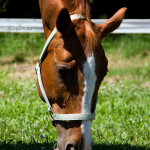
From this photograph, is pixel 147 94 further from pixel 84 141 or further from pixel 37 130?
pixel 84 141

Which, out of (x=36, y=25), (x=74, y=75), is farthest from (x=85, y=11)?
(x=36, y=25)

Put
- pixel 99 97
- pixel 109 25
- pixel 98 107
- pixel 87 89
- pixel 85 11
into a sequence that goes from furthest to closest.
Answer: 1. pixel 99 97
2. pixel 98 107
3. pixel 109 25
4. pixel 85 11
5. pixel 87 89

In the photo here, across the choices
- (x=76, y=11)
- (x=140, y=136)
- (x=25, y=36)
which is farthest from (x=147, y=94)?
(x=25, y=36)

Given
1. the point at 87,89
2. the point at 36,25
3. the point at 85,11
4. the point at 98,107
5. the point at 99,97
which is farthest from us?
the point at 36,25

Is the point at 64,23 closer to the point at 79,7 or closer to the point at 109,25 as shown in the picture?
the point at 79,7

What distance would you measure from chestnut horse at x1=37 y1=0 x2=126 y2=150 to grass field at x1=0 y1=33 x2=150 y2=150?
1.03m

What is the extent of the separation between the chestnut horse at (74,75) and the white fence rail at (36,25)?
10.7ft

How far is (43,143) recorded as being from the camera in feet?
11.2

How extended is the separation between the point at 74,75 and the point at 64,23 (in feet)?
1.34

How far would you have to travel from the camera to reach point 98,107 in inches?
179

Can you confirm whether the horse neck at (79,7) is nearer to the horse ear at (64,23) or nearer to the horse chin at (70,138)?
the horse ear at (64,23)

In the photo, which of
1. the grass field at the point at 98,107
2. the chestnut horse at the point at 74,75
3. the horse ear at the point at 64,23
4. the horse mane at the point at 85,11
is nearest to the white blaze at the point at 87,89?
the chestnut horse at the point at 74,75

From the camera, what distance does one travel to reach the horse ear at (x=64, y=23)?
226 centimetres

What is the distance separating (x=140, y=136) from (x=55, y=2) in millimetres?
1986
